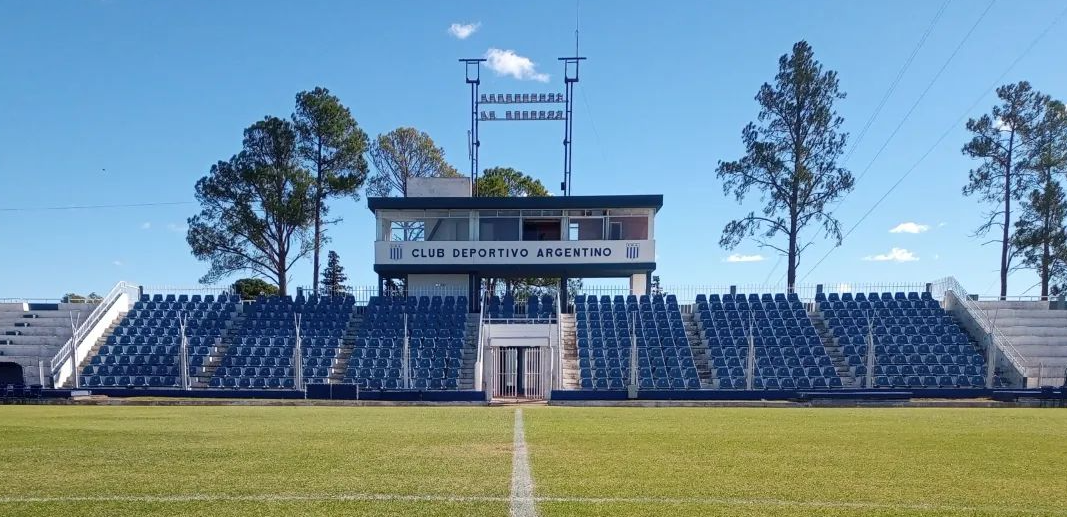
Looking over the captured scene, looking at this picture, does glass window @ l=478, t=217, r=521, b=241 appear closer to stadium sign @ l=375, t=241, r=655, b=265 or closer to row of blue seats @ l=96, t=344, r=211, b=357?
stadium sign @ l=375, t=241, r=655, b=265

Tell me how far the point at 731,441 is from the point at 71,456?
7.61 meters

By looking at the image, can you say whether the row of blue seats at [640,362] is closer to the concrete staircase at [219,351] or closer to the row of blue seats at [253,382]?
the row of blue seats at [253,382]

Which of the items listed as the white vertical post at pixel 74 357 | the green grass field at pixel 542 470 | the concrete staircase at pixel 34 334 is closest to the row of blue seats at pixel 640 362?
the green grass field at pixel 542 470

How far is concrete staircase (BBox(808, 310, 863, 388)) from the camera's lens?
2297 cm

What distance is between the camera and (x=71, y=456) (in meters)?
7.67

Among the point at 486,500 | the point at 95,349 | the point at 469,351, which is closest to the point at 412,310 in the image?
the point at 469,351

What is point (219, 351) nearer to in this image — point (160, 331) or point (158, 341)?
point (158, 341)

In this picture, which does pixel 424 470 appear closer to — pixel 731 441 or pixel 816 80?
pixel 731 441

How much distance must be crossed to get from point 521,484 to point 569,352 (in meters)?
19.4

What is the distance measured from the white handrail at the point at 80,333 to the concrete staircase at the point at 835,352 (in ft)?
82.0

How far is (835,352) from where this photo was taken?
24.7 meters

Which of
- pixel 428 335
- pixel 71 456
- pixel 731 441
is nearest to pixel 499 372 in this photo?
pixel 428 335

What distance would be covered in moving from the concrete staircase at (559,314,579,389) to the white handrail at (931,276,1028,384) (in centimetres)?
1293

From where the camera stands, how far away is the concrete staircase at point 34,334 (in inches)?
993
